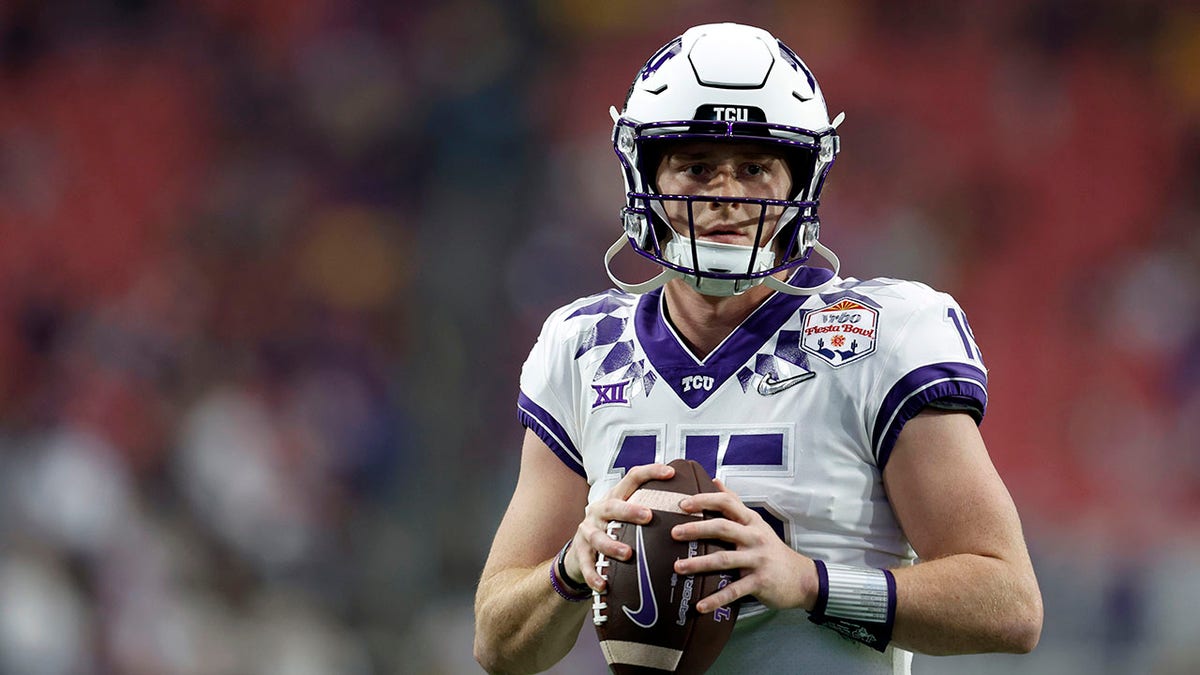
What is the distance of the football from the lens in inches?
55.2

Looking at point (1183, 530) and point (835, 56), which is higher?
point (835, 56)

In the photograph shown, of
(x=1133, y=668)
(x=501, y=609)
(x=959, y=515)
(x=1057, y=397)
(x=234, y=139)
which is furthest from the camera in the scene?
(x=234, y=139)

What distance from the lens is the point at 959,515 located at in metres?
1.52

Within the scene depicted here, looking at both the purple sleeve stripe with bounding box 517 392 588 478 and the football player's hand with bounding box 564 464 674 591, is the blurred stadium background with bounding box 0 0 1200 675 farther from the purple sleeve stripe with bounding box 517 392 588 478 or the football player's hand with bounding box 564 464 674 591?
the football player's hand with bounding box 564 464 674 591

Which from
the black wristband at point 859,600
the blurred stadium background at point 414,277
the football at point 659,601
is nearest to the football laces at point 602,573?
the football at point 659,601

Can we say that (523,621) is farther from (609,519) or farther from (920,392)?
(920,392)

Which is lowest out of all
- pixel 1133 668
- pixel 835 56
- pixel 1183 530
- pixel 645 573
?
pixel 1133 668

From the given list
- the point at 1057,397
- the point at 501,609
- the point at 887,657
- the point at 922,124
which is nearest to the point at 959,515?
the point at 887,657

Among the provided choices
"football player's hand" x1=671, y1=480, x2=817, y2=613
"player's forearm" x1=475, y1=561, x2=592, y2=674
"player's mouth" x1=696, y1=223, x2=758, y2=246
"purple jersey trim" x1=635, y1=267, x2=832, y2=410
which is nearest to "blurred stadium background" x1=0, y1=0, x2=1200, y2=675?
"player's forearm" x1=475, y1=561, x2=592, y2=674

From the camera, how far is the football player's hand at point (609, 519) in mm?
1418

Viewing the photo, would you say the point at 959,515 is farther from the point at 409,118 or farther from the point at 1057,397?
the point at 409,118

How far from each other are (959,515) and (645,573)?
1.21ft

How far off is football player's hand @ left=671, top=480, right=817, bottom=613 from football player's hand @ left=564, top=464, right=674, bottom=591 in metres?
0.05

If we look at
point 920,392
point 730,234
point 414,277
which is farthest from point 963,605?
point 414,277
